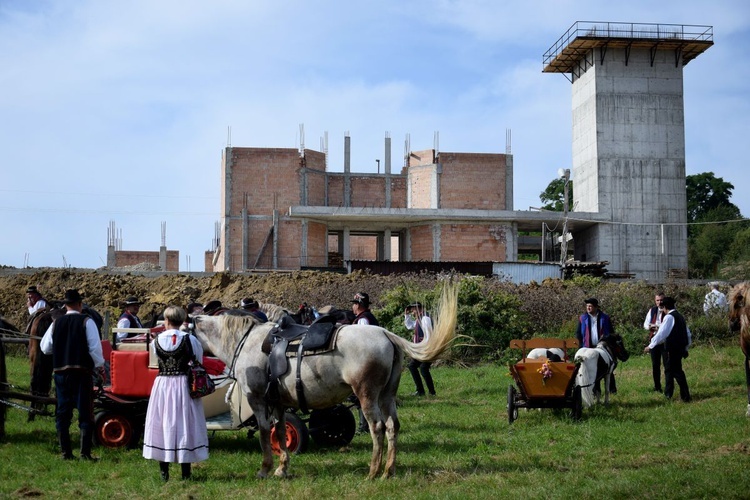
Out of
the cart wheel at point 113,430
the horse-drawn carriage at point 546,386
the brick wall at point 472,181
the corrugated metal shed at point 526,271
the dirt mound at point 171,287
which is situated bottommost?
the cart wheel at point 113,430

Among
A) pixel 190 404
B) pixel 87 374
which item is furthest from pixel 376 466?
pixel 87 374

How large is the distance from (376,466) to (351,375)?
1000 mm

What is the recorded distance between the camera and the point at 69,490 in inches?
328

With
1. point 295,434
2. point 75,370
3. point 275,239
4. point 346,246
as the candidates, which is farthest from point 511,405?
point 275,239

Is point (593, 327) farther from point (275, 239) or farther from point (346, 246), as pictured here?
point (275, 239)

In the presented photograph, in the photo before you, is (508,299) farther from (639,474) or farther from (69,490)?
(69,490)

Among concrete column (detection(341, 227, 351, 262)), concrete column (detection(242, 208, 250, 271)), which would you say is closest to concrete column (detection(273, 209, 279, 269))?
concrete column (detection(242, 208, 250, 271))

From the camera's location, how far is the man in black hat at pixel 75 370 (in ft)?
31.9

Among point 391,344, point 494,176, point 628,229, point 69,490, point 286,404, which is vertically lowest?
point 69,490

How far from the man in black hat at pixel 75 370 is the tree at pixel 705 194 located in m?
67.9

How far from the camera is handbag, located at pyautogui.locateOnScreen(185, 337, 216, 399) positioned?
337 inches

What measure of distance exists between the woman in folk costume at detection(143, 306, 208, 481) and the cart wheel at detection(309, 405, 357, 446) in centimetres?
222

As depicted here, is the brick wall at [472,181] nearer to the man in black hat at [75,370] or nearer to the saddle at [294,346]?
the man in black hat at [75,370]

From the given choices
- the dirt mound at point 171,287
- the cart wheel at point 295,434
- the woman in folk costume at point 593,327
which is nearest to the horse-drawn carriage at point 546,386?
the woman in folk costume at point 593,327
